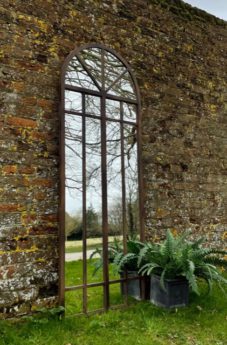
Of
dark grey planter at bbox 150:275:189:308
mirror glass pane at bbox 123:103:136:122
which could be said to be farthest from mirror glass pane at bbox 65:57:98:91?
dark grey planter at bbox 150:275:189:308

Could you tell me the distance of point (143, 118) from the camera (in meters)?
4.82

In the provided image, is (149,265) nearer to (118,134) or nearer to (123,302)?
(123,302)

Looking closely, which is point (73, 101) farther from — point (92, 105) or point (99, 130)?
point (99, 130)

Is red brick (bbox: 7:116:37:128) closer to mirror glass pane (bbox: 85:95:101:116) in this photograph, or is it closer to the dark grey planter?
mirror glass pane (bbox: 85:95:101:116)

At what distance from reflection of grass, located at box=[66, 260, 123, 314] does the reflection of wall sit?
0.18m

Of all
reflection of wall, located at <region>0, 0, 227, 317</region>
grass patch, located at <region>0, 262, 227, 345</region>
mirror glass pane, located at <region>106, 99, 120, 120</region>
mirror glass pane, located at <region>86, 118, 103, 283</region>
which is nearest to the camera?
grass patch, located at <region>0, 262, 227, 345</region>

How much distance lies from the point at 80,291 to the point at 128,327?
63 centimetres

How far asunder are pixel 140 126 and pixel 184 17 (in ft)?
7.44

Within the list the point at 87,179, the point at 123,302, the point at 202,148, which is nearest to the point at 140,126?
the point at 87,179

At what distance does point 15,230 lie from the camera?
3.58 meters

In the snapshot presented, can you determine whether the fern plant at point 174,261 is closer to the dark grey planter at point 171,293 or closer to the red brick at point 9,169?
the dark grey planter at point 171,293

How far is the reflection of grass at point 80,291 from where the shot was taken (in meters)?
3.73

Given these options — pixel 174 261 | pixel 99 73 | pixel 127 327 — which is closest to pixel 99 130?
pixel 99 73

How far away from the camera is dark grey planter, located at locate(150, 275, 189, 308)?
13.1 feet
